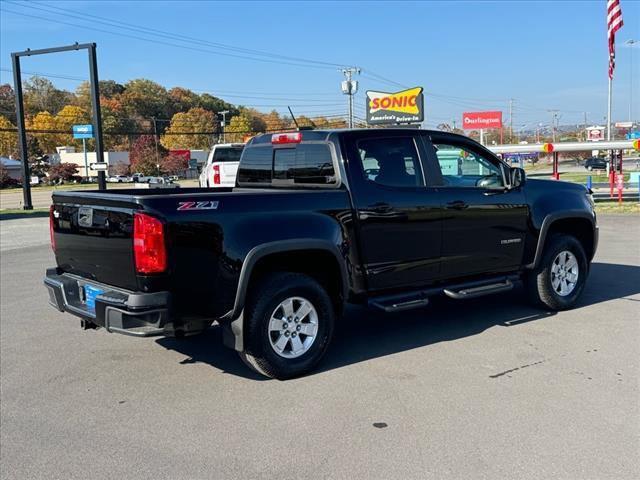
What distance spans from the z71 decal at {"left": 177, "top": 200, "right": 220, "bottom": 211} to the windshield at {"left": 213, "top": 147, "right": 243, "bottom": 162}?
41.1 ft

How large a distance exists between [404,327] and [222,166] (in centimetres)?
1044

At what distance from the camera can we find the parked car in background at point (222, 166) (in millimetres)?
15797

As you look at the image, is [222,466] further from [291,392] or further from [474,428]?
[474,428]

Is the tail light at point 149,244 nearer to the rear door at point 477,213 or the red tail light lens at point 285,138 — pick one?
the red tail light lens at point 285,138

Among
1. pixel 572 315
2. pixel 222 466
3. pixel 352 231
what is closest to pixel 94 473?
pixel 222 466

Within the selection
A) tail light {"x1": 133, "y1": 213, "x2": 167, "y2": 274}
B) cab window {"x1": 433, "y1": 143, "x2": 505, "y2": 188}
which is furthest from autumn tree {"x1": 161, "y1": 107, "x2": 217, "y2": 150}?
tail light {"x1": 133, "y1": 213, "x2": 167, "y2": 274}

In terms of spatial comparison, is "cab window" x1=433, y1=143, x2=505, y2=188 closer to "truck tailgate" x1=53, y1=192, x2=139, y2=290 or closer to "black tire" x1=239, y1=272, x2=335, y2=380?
"black tire" x1=239, y1=272, x2=335, y2=380

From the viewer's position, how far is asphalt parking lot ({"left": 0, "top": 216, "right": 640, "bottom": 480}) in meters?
3.55

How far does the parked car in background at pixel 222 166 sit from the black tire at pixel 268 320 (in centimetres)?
1050

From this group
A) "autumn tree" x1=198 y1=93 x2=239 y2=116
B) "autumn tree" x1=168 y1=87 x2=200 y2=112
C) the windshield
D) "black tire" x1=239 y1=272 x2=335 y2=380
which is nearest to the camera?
"black tire" x1=239 y1=272 x2=335 y2=380

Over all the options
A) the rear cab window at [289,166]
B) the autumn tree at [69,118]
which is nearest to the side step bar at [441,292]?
the rear cab window at [289,166]

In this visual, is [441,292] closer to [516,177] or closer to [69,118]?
[516,177]

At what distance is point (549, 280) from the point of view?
667 centimetres

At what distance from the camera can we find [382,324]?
21.4 ft
